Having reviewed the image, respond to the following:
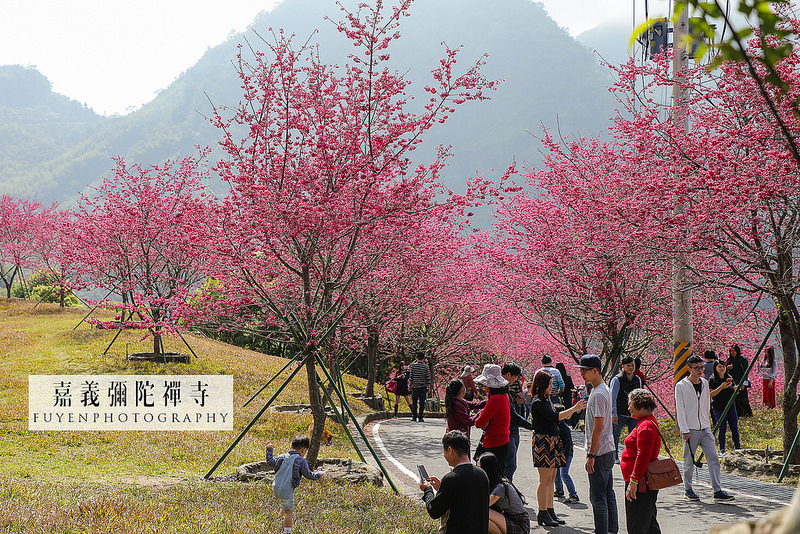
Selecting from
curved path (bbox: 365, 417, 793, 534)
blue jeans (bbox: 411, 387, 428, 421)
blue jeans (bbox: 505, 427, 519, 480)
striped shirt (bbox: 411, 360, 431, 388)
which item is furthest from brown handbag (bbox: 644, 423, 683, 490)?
blue jeans (bbox: 411, 387, 428, 421)

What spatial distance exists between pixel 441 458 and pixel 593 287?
675 cm

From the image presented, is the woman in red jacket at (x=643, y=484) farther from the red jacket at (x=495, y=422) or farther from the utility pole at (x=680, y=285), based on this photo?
the utility pole at (x=680, y=285)

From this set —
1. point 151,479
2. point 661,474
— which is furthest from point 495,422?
point 151,479

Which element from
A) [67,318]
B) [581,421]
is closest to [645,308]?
[581,421]

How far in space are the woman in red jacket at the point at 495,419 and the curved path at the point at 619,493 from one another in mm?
1211

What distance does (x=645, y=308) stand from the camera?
17125mm

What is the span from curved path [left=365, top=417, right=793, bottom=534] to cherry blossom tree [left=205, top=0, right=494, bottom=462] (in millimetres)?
2925

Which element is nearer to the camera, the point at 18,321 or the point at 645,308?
the point at 645,308

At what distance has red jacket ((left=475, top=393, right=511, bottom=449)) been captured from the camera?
25.5ft

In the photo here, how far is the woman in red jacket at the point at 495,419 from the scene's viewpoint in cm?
777

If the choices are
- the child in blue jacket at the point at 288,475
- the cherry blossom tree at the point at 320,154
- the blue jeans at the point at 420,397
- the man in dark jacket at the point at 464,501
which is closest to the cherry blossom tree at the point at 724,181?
the cherry blossom tree at the point at 320,154

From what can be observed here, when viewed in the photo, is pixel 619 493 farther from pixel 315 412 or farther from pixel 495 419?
pixel 315 412

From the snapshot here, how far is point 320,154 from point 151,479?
19.0 ft

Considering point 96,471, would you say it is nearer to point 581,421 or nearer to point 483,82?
point 483,82
